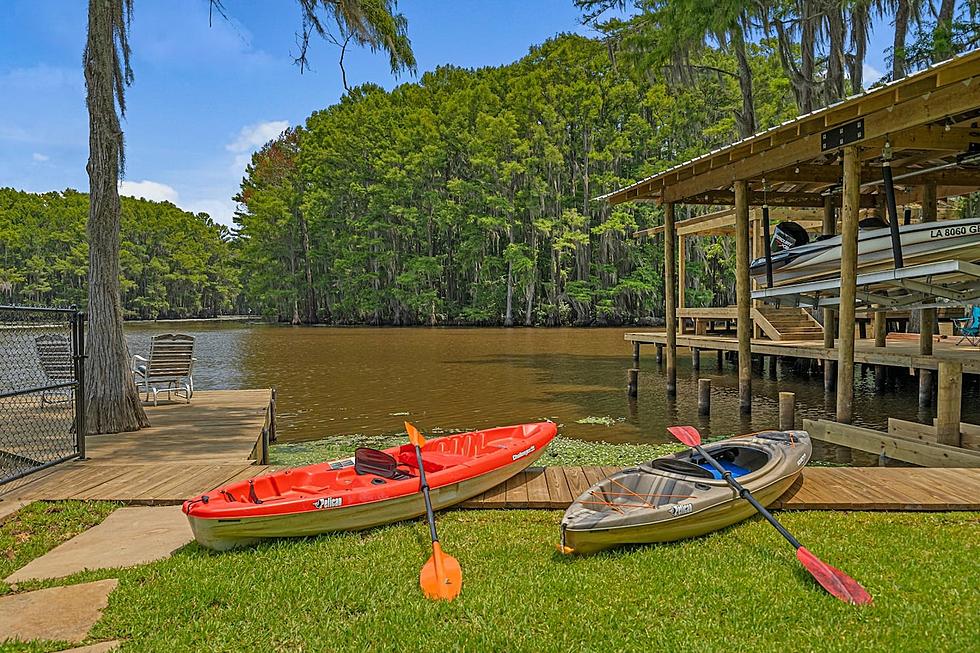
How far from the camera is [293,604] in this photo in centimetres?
332

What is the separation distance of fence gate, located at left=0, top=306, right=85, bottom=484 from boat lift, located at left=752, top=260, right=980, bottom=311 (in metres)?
9.30

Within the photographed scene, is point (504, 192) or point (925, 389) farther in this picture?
point (504, 192)

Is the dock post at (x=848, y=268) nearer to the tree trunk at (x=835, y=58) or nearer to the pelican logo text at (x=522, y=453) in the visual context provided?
the pelican logo text at (x=522, y=453)

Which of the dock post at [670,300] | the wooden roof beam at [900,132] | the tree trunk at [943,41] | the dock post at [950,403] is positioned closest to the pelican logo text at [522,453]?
the dock post at [950,403]

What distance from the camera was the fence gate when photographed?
600cm

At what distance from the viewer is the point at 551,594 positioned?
11.3 ft

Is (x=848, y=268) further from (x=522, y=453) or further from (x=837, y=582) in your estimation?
(x=837, y=582)

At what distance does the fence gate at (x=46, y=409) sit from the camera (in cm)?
600

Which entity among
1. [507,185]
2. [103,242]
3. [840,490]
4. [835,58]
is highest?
[507,185]

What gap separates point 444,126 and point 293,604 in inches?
1682

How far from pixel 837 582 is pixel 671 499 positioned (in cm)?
114

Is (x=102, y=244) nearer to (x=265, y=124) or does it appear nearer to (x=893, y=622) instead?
(x=893, y=622)

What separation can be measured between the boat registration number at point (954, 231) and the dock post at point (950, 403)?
205cm

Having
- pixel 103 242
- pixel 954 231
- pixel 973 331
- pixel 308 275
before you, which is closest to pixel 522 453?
pixel 103 242
